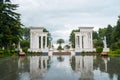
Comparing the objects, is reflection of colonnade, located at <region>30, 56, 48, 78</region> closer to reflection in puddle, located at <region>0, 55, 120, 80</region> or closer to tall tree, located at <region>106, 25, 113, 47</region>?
reflection in puddle, located at <region>0, 55, 120, 80</region>

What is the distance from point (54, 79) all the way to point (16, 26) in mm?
27590

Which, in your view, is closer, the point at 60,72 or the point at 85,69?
the point at 60,72

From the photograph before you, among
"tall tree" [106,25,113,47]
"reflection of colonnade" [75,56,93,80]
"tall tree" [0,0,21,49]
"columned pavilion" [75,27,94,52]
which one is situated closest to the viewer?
"reflection of colonnade" [75,56,93,80]

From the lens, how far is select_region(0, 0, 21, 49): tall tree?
35094mm

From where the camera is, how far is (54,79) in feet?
35.8

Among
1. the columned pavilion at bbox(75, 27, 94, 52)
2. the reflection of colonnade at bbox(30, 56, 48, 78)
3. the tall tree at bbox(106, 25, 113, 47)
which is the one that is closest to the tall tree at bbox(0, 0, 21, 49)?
the reflection of colonnade at bbox(30, 56, 48, 78)

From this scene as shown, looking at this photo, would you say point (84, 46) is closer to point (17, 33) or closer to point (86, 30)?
point (86, 30)

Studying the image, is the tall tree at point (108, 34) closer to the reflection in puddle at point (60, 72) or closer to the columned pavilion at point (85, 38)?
the columned pavilion at point (85, 38)

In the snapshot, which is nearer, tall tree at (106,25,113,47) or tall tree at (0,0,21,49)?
tall tree at (0,0,21,49)

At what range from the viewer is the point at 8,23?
3622 cm

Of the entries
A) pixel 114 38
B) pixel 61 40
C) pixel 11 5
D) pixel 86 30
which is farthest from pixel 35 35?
pixel 61 40

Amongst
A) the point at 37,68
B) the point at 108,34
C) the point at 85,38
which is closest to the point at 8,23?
the point at 37,68

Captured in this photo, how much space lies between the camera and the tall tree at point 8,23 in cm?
3509

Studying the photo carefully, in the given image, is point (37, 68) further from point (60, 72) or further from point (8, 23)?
point (8, 23)
